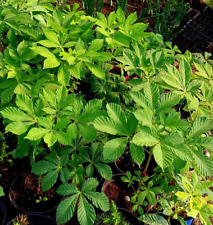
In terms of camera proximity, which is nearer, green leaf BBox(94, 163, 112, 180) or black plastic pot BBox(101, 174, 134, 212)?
green leaf BBox(94, 163, 112, 180)

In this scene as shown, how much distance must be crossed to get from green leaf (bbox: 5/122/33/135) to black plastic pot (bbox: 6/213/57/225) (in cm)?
61

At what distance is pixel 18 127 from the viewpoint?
1.52m

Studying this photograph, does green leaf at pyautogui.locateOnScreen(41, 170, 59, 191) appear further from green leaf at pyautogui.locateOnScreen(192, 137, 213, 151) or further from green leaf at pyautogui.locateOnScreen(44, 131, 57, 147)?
green leaf at pyautogui.locateOnScreen(192, 137, 213, 151)

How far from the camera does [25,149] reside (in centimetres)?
168

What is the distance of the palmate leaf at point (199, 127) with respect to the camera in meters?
1.51

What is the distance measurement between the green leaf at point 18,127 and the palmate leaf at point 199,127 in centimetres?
85

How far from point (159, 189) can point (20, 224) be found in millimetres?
843

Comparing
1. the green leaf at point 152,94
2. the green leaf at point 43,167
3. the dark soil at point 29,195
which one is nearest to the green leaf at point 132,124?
the green leaf at point 152,94

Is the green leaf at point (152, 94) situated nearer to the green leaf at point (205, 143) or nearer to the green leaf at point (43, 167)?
the green leaf at point (205, 143)

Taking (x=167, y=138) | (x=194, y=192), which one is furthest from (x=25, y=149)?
(x=194, y=192)

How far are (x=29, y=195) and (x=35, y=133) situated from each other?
2.06 ft

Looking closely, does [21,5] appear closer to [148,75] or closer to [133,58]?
[133,58]

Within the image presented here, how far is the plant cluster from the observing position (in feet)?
4.89

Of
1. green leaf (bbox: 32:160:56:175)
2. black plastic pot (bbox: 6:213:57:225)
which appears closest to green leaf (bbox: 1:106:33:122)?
green leaf (bbox: 32:160:56:175)
